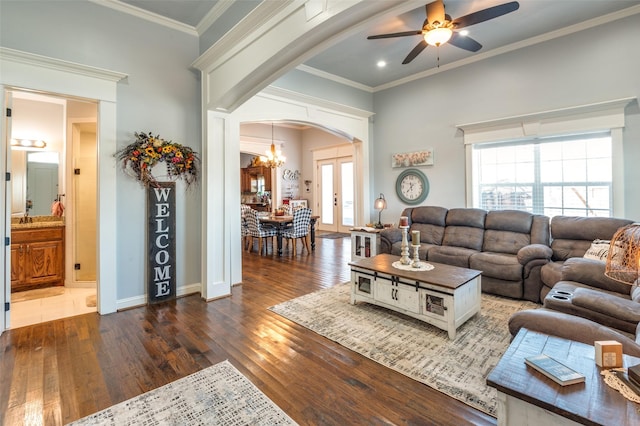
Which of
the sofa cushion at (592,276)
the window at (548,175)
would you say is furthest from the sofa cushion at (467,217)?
the sofa cushion at (592,276)

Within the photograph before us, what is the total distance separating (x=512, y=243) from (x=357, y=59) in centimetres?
381

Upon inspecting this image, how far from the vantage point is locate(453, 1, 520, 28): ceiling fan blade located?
9.67ft

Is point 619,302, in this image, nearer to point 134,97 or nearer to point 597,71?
point 597,71

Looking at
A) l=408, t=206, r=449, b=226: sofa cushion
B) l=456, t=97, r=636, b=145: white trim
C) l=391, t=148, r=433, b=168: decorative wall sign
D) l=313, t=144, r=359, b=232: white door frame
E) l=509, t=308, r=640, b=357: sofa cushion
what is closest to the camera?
l=509, t=308, r=640, b=357: sofa cushion

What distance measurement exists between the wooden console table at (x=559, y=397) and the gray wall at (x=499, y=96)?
4.05 m

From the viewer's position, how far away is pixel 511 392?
120cm

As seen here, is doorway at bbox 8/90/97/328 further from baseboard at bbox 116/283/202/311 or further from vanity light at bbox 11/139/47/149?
baseboard at bbox 116/283/202/311

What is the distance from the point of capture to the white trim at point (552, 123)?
4.04m

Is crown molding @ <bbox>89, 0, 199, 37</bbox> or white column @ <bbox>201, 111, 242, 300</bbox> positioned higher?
crown molding @ <bbox>89, 0, 199, 37</bbox>

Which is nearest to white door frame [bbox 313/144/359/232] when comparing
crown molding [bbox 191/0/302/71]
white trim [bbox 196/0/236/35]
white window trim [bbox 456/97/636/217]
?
white window trim [bbox 456/97/636/217]

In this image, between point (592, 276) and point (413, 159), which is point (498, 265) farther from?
point (413, 159)

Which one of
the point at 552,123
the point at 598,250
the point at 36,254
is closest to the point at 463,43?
the point at 552,123

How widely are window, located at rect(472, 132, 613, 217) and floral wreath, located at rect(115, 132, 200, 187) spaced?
4719 millimetres

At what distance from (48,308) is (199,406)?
3010mm
